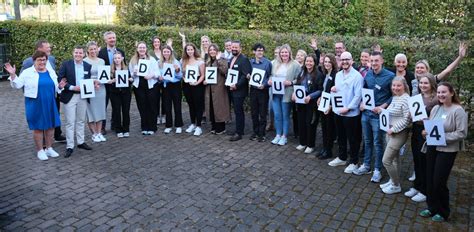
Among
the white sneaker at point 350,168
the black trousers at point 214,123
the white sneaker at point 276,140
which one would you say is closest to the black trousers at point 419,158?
the white sneaker at point 350,168

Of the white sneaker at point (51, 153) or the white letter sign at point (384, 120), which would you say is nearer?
the white letter sign at point (384, 120)

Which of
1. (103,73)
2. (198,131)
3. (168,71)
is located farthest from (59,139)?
(198,131)

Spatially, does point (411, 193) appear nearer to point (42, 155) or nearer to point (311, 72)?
point (311, 72)

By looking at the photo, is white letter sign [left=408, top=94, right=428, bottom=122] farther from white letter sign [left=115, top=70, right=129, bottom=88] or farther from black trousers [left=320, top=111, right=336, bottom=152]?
white letter sign [left=115, top=70, right=129, bottom=88]

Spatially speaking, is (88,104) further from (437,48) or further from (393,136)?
(437,48)

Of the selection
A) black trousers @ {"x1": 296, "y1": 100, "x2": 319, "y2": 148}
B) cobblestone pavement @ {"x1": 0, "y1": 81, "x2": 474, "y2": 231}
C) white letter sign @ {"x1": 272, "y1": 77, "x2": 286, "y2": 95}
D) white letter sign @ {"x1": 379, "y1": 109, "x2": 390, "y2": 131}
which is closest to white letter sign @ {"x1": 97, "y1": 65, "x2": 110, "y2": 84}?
cobblestone pavement @ {"x1": 0, "y1": 81, "x2": 474, "y2": 231}

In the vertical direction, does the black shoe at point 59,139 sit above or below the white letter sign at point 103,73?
below

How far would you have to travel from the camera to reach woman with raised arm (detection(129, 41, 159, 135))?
9938mm

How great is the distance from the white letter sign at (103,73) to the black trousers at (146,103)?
87cm

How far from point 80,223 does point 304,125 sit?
15.9 feet

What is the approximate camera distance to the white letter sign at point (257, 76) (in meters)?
9.22

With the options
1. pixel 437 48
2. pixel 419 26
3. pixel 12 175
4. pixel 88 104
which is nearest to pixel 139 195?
pixel 12 175

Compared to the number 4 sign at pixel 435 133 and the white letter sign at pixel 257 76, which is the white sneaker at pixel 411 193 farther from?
the white letter sign at pixel 257 76

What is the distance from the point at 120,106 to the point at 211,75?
2.22 m
